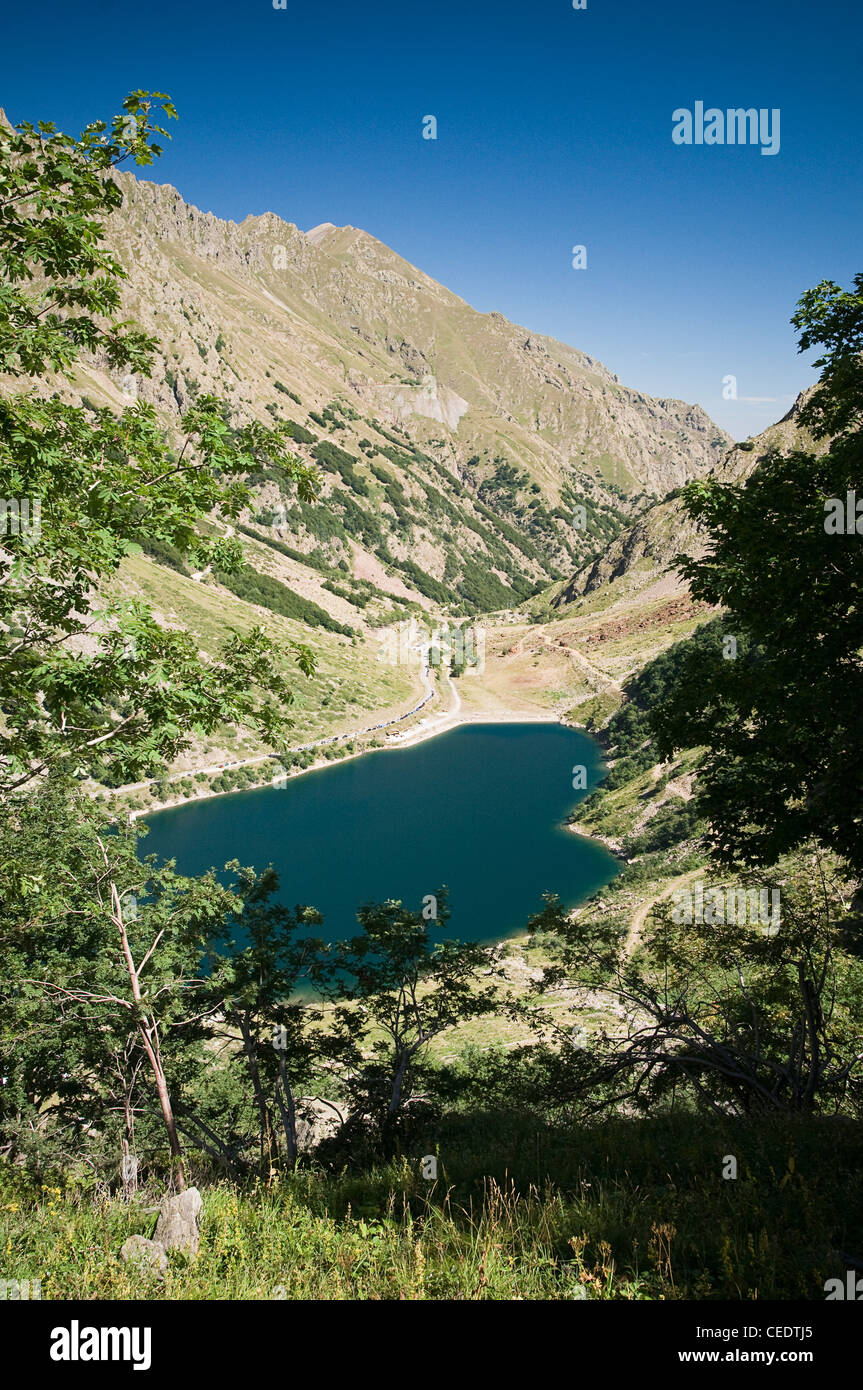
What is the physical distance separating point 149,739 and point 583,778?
7102 centimetres

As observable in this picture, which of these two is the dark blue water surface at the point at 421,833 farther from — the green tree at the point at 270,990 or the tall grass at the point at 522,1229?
the tall grass at the point at 522,1229

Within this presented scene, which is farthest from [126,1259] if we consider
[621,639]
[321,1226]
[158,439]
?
[621,639]

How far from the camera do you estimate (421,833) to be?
67.4m

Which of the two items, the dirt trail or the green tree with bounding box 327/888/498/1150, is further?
the dirt trail

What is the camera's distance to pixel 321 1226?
5.50 metres

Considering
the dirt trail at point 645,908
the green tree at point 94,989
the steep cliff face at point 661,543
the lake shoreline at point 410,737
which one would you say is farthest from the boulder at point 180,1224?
the steep cliff face at point 661,543

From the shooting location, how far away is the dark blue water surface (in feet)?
171

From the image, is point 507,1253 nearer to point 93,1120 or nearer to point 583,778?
point 93,1120

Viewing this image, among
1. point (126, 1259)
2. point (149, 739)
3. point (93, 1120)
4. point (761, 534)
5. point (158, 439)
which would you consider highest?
point (158, 439)

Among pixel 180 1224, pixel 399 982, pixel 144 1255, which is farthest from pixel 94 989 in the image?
pixel 144 1255

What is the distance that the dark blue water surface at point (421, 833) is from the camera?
2056 inches

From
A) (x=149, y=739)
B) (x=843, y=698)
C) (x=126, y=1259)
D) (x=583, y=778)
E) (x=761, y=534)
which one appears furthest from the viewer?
(x=583, y=778)

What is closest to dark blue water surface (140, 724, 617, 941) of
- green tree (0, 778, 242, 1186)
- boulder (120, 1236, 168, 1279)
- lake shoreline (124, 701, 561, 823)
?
lake shoreline (124, 701, 561, 823)

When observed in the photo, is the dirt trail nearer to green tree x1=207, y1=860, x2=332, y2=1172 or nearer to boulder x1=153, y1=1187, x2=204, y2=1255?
green tree x1=207, y1=860, x2=332, y2=1172
